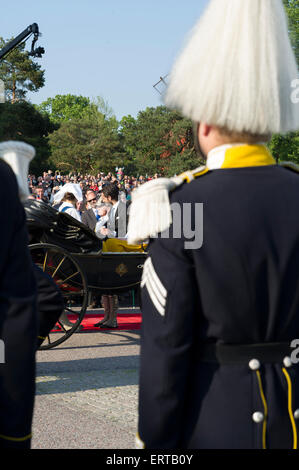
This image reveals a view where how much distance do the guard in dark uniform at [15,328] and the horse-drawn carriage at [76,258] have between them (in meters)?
5.45

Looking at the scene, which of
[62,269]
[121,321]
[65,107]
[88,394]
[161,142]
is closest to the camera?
[88,394]

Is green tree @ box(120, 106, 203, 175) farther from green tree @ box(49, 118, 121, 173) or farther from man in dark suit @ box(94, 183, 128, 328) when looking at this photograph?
man in dark suit @ box(94, 183, 128, 328)

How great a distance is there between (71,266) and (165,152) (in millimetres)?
57357

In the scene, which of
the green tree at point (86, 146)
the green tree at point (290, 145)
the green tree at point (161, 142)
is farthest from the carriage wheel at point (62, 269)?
the green tree at point (86, 146)

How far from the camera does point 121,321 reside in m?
8.74

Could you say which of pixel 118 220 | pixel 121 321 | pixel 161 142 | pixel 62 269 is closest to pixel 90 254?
pixel 62 269

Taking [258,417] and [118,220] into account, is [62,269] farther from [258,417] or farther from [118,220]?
[258,417]

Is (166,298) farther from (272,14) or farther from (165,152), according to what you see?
(165,152)

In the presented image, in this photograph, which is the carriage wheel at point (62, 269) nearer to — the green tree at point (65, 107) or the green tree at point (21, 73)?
the green tree at point (21, 73)

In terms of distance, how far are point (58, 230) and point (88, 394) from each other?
2.64 m

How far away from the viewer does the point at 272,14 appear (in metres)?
1.78

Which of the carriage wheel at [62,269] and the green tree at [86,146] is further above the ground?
the green tree at [86,146]

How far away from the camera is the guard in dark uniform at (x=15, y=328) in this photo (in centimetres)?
178

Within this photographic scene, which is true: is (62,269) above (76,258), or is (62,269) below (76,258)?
below
